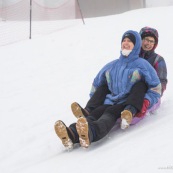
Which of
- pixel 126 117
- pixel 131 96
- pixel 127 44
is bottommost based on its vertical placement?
pixel 126 117

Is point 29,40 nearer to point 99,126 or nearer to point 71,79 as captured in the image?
point 71,79

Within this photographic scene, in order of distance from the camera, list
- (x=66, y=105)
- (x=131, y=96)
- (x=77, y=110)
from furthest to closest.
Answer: (x=66, y=105)
(x=77, y=110)
(x=131, y=96)

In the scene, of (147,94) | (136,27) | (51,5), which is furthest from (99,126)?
(51,5)

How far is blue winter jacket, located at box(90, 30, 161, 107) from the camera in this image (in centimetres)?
412

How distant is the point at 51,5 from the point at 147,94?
1697 cm

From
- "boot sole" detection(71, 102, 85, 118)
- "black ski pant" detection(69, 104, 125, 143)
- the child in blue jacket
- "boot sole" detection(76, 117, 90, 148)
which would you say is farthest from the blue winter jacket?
"boot sole" detection(76, 117, 90, 148)

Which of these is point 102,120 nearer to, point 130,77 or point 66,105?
point 130,77

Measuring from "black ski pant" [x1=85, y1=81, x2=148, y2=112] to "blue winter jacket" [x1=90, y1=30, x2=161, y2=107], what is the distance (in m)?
0.06

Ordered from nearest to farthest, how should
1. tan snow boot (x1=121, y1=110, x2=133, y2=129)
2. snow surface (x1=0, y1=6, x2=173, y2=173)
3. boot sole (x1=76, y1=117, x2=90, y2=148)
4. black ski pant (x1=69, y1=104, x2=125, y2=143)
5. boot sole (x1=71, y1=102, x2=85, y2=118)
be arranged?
snow surface (x1=0, y1=6, x2=173, y2=173), boot sole (x1=76, y1=117, x2=90, y2=148), black ski pant (x1=69, y1=104, x2=125, y2=143), tan snow boot (x1=121, y1=110, x2=133, y2=129), boot sole (x1=71, y1=102, x2=85, y2=118)

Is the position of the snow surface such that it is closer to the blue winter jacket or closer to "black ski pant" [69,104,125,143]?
"black ski pant" [69,104,125,143]

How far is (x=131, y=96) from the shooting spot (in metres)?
3.97

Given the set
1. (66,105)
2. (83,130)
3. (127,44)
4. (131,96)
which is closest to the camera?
(83,130)

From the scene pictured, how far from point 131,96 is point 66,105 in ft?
6.54

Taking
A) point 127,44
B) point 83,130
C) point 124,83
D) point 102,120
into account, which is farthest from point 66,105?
point 83,130
